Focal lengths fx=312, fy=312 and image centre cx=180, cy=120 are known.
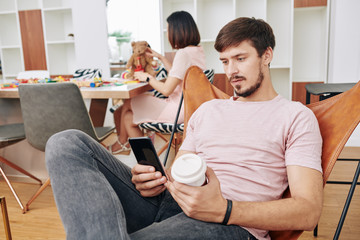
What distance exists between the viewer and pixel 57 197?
856 millimetres

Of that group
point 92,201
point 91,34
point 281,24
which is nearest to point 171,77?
point 92,201

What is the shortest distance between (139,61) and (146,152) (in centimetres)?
182

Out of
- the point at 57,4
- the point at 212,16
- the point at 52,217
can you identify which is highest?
the point at 57,4

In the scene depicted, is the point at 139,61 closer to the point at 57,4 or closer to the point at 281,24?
the point at 281,24

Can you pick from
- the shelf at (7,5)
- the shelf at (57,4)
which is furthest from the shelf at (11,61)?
the shelf at (57,4)

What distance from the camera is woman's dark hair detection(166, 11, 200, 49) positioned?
2453 mm

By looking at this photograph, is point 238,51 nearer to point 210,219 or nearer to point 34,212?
point 210,219

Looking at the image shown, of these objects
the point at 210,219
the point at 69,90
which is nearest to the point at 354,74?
the point at 69,90

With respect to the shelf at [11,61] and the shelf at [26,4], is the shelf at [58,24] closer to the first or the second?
the shelf at [26,4]

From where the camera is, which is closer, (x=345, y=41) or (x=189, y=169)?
(x=189, y=169)

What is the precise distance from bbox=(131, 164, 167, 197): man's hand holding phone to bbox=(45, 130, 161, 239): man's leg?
0.17 feet

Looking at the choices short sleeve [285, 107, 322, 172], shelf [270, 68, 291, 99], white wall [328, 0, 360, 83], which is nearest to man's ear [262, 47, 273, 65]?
short sleeve [285, 107, 322, 172]

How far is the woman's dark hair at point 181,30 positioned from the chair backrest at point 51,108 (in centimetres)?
96

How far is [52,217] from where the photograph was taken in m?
2.01
